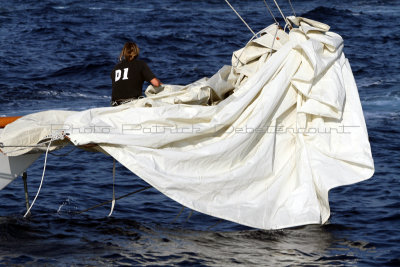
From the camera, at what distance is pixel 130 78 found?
813cm

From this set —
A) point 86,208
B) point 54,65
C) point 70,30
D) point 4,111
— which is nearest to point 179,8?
point 70,30

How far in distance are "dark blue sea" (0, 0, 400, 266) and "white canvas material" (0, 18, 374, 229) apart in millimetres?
663

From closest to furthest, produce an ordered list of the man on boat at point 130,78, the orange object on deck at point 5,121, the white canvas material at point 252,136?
the white canvas material at point 252,136
the orange object on deck at point 5,121
the man on boat at point 130,78

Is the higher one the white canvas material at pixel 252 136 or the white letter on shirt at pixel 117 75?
the white letter on shirt at pixel 117 75

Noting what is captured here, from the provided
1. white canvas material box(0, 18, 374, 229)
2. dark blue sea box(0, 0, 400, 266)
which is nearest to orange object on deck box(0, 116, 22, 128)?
white canvas material box(0, 18, 374, 229)

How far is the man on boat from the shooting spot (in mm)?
8133

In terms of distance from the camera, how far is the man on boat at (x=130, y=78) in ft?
26.7

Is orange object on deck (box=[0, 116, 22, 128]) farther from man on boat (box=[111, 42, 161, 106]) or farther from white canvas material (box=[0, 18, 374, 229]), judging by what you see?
man on boat (box=[111, 42, 161, 106])

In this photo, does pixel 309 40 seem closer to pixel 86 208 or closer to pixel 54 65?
pixel 86 208

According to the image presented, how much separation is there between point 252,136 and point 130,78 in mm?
1663

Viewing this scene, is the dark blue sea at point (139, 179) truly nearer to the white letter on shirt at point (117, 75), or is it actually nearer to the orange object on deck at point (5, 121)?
the orange object on deck at point (5, 121)

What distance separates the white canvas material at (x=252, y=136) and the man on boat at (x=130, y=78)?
454 millimetres

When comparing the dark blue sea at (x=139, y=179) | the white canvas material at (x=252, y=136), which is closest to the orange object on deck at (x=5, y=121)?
the white canvas material at (x=252, y=136)

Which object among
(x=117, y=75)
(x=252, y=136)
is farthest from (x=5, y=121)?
(x=252, y=136)
